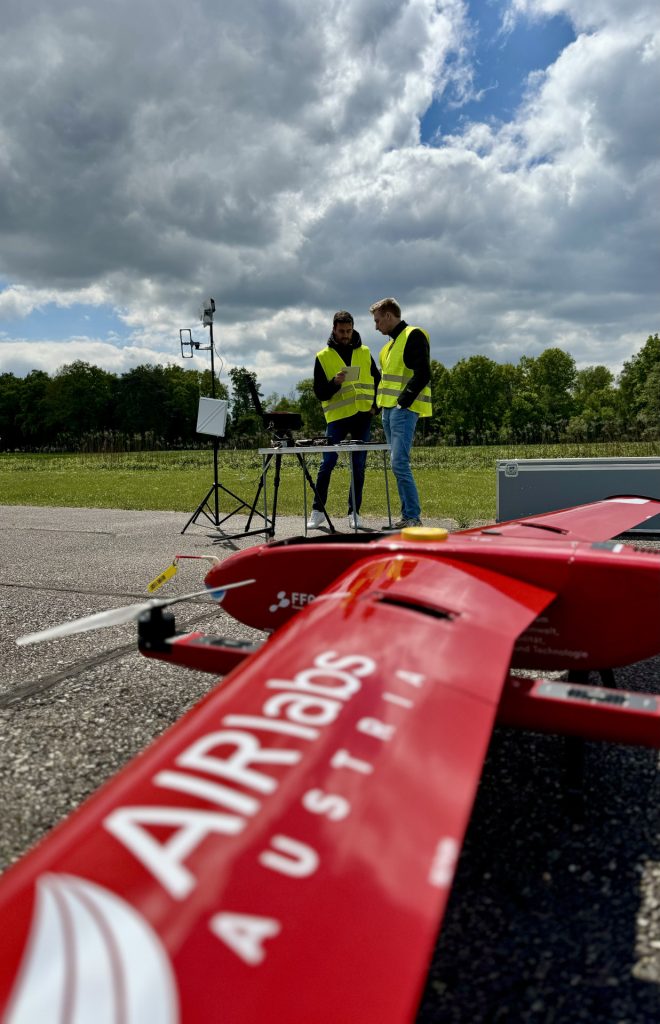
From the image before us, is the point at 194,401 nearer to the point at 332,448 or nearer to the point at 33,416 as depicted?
the point at 33,416

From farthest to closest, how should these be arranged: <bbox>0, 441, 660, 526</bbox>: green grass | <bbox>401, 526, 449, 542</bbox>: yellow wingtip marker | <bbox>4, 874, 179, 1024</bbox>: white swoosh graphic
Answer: <bbox>0, 441, 660, 526</bbox>: green grass, <bbox>401, 526, 449, 542</bbox>: yellow wingtip marker, <bbox>4, 874, 179, 1024</bbox>: white swoosh graphic

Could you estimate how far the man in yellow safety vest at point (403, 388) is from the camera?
6.52 meters

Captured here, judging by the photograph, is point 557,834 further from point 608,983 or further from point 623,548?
point 623,548

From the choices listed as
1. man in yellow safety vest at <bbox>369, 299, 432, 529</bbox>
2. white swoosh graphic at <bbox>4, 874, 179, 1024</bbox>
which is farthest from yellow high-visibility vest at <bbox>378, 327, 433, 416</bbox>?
white swoosh graphic at <bbox>4, 874, 179, 1024</bbox>

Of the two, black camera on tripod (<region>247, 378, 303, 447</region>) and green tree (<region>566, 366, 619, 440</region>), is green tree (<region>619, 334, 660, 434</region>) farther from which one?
black camera on tripod (<region>247, 378, 303, 447</region>)

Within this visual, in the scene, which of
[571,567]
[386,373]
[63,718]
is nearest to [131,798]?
[571,567]

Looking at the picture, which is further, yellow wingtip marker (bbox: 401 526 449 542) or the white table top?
the white table top

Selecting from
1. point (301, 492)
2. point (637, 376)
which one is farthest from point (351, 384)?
point (637, 376)

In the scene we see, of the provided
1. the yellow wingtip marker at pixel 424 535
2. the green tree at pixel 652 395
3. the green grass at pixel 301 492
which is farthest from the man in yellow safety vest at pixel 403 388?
the green tree at pixel 652 395

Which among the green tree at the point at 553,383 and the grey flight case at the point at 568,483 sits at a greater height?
the green tree at the point at 553,383

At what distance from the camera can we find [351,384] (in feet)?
24.3

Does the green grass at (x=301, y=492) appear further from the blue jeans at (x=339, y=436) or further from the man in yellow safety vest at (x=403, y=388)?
the man in yellow safety vest at (x=403, y=388)

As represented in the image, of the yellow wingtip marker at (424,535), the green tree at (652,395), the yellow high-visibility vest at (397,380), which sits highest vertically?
the green tree at (652,395)

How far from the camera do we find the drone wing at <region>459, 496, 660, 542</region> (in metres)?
2.93
